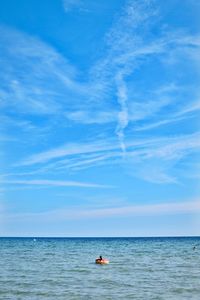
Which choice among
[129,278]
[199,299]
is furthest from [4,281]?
[199,299]

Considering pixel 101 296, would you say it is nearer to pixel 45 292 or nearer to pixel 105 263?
pixel 45 292

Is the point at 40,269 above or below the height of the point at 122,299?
above

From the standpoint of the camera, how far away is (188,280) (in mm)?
31141

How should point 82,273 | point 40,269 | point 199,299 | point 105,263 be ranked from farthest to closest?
point 105,263, point 40,269, point 82,273, point 199,299

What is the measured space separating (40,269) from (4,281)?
8654 mm

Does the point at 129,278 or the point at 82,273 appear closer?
the point at 129,278

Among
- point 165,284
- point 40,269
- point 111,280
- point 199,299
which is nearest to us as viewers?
point 199,299

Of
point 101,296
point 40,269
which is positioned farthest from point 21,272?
point 101,296

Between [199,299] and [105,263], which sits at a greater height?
[105,263]

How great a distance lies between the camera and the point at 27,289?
27.1 meters

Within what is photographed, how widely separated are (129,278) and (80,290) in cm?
684

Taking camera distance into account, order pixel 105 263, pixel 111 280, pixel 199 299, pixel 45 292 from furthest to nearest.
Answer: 1. pixel 105 263
2. pixel 111 280
3. pixel 45 292
4. pixel 199 299

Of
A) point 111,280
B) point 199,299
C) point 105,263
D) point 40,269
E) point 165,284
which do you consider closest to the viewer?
point 199,299

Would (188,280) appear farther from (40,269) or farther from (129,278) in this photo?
(40,269)
